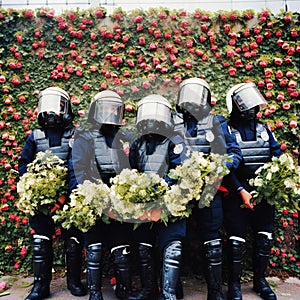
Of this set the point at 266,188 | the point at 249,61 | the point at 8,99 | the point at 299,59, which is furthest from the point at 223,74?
the point at 8,99

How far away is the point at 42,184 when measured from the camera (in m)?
3.60

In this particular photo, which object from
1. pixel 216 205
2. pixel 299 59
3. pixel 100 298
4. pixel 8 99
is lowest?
pixel 100 298

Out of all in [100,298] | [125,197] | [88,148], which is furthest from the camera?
[88,148]

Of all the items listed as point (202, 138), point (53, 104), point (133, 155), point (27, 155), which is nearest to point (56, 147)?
point (27, 155)

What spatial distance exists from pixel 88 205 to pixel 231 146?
139cm

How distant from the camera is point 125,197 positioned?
10.5ft

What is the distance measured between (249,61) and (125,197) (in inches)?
93.6

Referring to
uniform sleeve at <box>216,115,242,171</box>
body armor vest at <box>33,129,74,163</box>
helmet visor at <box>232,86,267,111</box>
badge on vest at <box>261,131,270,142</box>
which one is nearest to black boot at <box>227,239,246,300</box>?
uniform sleeve at <box>216,115,242,171</box>

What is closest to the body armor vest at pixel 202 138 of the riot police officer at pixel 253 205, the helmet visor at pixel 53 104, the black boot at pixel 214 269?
the riot police officer at pixel 253 205

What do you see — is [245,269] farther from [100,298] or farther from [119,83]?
[119,83]

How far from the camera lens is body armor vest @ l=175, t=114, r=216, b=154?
369 cm

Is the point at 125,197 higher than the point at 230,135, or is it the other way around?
the point at 230,135

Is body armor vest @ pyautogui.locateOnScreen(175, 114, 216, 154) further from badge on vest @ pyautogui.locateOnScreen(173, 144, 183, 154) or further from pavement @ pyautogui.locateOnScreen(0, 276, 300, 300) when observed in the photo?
pavement @ pyautogui.locateOnScreen(0, 276, 300, 300)

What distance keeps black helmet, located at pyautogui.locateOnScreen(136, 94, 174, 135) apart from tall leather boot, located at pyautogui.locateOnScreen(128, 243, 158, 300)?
104cm
